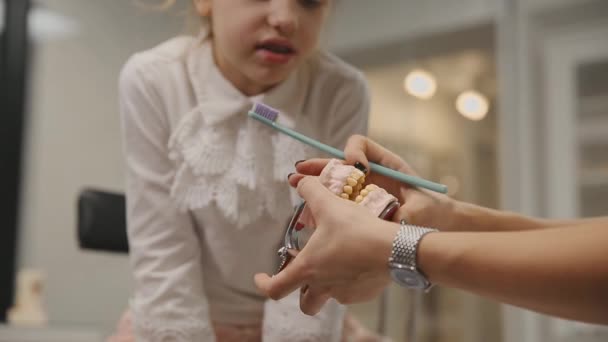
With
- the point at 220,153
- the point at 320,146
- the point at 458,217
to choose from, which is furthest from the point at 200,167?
the point at 458,217

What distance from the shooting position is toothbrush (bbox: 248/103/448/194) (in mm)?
491

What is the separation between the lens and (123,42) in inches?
28.9

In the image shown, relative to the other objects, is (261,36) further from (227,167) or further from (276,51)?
(227,167)

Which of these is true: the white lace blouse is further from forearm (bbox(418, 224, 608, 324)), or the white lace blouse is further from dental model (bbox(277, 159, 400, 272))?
forearm (bbox(418, 224, 608, 324))

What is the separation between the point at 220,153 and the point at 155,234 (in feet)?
0.36

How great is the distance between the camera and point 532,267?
37 centimetres

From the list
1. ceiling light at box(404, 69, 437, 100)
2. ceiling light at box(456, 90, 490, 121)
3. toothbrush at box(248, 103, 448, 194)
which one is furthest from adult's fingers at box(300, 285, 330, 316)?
ceiling light at box(456, 90, 490, 121)

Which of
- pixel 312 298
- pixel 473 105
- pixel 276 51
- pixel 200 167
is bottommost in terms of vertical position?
pixel 312 298

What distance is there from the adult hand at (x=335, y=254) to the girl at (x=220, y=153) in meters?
0.11

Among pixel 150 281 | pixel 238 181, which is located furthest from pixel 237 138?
pixel 150 281

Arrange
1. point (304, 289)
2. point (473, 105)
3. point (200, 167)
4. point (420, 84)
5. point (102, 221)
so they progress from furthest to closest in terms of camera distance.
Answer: point (473, 105)
point (420, 84)
point (102, 221)
point (200, 167)
point (304, 289)

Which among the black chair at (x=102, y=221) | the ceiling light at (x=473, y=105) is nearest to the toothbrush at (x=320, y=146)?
the black chair at (x=102, y=221)

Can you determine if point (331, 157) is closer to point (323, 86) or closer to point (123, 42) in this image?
point (323, 86)

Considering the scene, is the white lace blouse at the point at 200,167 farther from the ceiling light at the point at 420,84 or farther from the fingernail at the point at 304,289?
the ceiling light at the point at 420,84
